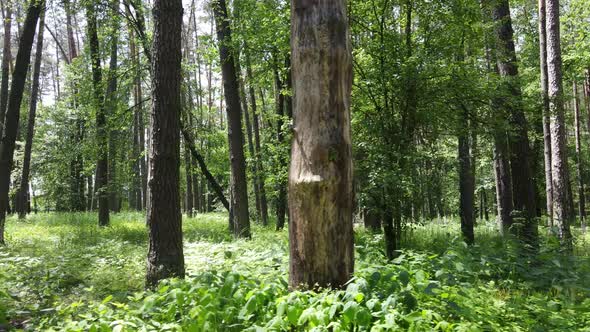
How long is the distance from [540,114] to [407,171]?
3.85m

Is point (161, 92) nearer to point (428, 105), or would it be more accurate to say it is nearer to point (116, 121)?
point (428, 105)

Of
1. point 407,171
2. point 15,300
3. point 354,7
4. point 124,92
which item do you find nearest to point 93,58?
point 124,92

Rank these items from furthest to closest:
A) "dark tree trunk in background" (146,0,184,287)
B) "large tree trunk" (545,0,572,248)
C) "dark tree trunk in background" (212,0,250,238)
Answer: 1. "dark tree trunk in background" (212,0,250,238)
2. "large tree trunk" (545,0,572,248)
3. "dark tree trunk in background" (146,0,184,287)

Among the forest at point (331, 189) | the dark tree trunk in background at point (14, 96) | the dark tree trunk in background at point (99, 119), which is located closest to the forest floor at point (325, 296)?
the forest at point (331, 189)

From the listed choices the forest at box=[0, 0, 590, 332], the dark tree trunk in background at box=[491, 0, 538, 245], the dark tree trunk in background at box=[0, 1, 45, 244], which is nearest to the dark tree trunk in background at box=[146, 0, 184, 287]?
the forest at box=[0, 0, 590, 332]

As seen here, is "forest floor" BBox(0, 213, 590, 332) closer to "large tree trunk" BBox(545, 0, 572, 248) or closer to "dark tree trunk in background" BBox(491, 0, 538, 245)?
"large tree trunk" BBox(545, 0, 572, 248)

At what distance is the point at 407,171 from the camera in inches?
277

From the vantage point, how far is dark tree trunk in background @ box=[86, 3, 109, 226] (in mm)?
12156

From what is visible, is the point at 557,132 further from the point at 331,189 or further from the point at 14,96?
the point at 14,96

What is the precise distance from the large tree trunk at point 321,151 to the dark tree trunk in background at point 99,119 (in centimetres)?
868

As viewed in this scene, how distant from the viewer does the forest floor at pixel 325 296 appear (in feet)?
11.3

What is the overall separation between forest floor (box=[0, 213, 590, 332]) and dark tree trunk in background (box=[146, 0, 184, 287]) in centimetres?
61

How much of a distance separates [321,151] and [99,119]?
36.7 ft

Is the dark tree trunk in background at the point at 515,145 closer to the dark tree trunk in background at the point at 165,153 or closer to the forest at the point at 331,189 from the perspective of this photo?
the forest at the point at 331,189
